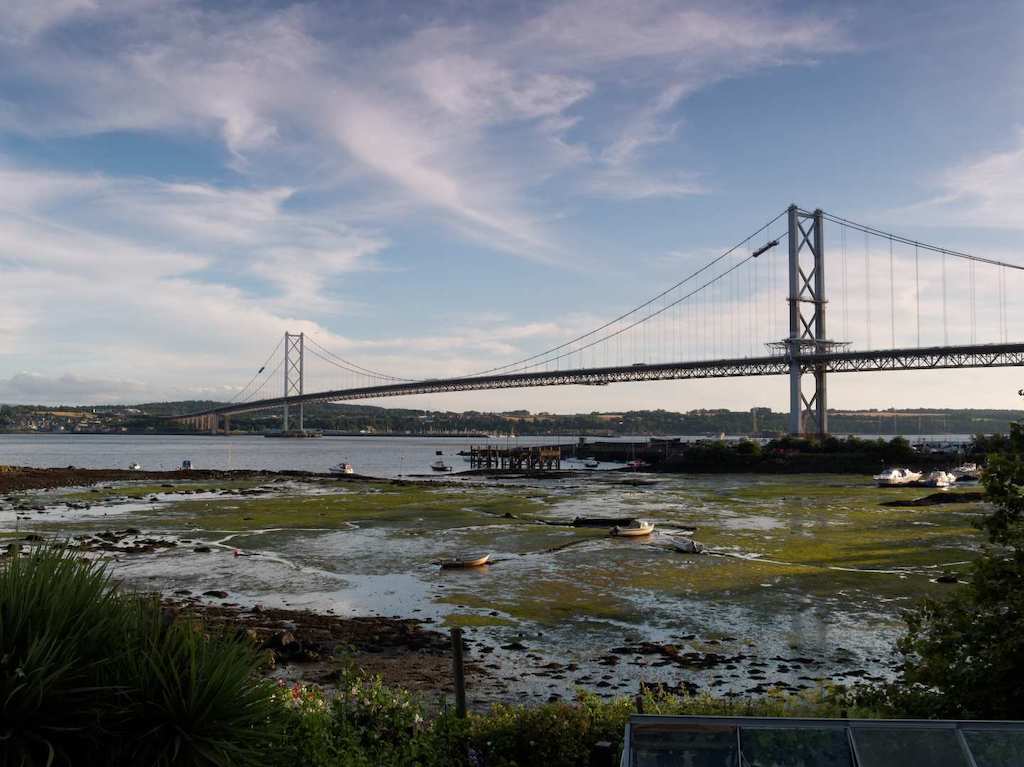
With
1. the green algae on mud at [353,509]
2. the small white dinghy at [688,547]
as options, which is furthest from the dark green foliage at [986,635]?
the green algae on mud at [353,509]

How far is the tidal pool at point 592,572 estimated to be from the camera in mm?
15328

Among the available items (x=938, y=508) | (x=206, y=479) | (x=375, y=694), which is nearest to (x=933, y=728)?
(x=375, y=694)

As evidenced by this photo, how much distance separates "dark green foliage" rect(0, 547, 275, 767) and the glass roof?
120 inches

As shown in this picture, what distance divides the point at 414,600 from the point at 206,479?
55875mm

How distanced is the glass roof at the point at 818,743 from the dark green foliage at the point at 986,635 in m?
2.28

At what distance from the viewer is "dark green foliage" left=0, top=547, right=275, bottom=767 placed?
17.6 feet

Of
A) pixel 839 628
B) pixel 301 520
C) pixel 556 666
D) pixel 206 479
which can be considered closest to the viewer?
pixel 556 666

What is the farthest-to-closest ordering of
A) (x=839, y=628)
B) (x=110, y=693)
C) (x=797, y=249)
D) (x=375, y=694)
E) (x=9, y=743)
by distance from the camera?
(x=797, y=249) < (x=839, y=628) < (x=375, y=694) < (x=110, y=693) < (x=9, y=743)

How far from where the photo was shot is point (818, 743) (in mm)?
5254

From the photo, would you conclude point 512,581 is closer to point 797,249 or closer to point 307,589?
point 307,589

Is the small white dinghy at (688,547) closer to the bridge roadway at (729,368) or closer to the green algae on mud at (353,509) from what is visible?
the green algae on mud at (353,509)

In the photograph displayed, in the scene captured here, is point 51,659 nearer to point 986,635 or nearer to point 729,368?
point 986,635

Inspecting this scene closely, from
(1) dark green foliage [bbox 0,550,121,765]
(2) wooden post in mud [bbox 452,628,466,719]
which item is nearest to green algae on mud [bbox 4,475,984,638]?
(2) wooden post in mud [bbox 452,628,466,719]

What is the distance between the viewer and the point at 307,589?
2250 cm
